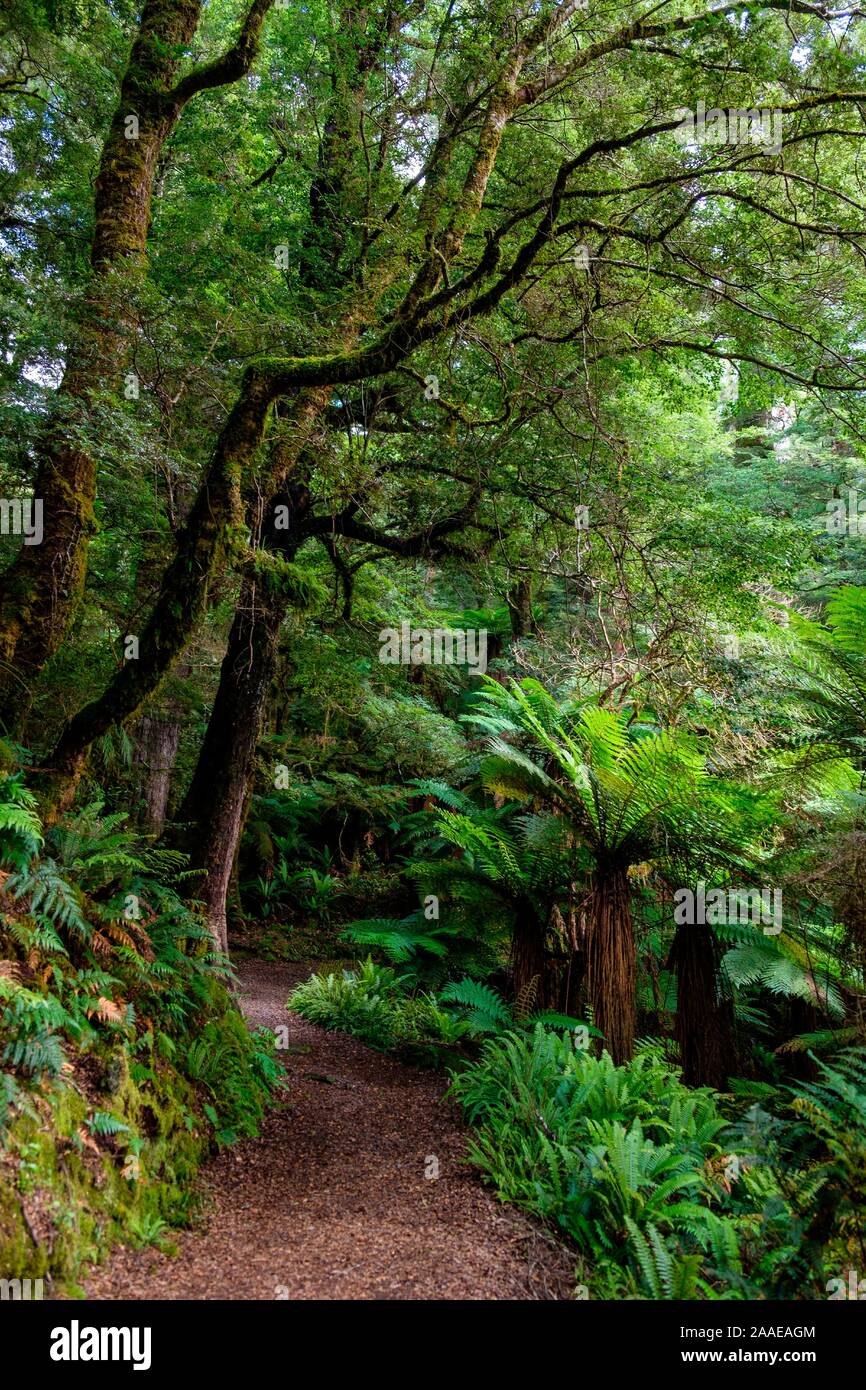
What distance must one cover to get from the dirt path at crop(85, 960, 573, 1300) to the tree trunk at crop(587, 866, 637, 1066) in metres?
1.12

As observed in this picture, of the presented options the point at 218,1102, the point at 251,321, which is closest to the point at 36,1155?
the point at 218,1102

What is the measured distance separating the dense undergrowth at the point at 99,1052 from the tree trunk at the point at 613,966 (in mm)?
2099

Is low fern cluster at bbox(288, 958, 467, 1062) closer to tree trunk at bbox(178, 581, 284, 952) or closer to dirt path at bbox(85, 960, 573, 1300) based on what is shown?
dirt path at bbox(85, 960, 573, 1300)

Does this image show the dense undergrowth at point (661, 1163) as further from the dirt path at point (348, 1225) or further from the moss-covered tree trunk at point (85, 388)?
the moss-covered tree trunk at point (85, 388)

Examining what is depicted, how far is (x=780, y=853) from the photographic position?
4.45 metres

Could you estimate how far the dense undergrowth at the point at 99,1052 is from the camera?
2.45 meters

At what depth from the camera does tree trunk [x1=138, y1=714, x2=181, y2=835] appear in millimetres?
7973

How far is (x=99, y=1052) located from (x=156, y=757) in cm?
529

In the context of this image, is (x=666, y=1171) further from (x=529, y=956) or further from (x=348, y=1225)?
(x=529, y=956)

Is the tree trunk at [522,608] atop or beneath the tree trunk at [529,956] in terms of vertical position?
atop

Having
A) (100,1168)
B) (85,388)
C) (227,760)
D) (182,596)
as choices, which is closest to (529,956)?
(227,760)

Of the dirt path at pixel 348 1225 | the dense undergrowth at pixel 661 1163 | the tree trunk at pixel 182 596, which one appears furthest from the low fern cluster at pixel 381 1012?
the tree trunk at pixel 182 596
